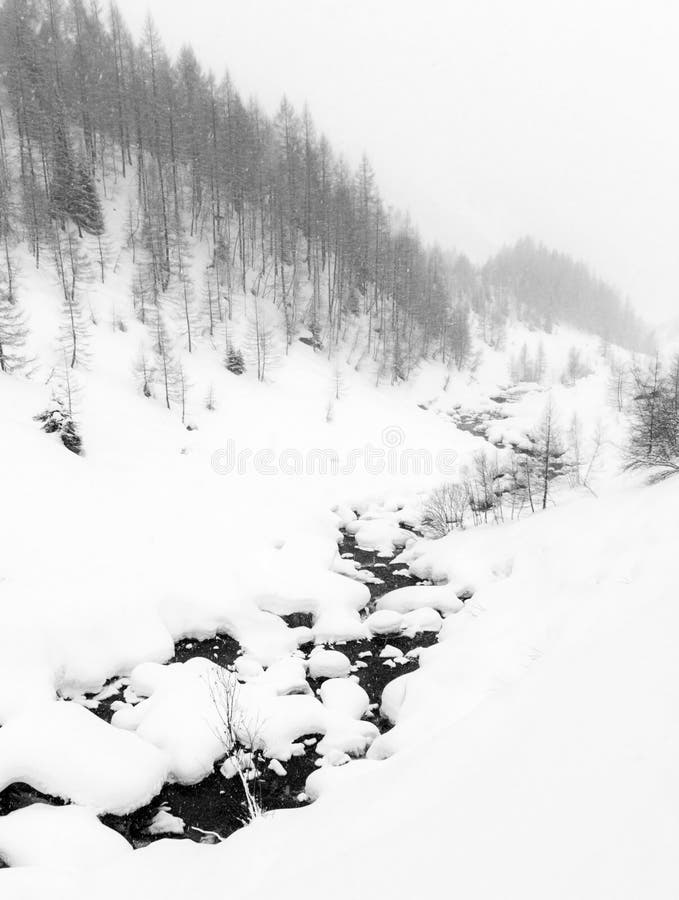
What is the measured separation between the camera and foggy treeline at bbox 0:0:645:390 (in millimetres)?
36375

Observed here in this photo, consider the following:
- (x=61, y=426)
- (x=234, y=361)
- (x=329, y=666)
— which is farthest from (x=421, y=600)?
(x=234, y=361)

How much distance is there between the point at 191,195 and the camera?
47.1 metres

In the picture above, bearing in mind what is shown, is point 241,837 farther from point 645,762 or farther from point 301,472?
point 301,472

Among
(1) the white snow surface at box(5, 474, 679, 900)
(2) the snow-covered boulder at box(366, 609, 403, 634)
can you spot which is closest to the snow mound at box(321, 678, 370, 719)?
(1) the white snow surface at box(5, 474, 679, 900)

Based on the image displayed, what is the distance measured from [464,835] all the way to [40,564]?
13.1 meters

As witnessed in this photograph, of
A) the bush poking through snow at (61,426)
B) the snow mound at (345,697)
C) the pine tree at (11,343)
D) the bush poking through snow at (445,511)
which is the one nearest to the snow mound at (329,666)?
the snow mound at (345,697)

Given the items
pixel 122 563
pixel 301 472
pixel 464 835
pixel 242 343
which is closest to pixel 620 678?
pixel 464 835

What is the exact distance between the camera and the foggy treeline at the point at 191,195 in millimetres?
36375

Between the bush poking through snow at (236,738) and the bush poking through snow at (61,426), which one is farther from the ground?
the bush poking through snow at (61,426)

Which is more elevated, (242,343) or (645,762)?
(242,343)

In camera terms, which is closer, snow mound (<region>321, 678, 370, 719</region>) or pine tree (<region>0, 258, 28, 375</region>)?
snow mound (<region>321, 678, 370, 719</region>)

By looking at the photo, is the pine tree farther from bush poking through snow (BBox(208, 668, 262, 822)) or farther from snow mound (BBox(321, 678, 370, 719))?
snow mound (BBox(321, 678, 370, 719))

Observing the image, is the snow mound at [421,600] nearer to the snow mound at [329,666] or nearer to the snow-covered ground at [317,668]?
the snow-covered ground at [317,668]

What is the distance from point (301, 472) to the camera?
90.6ft
